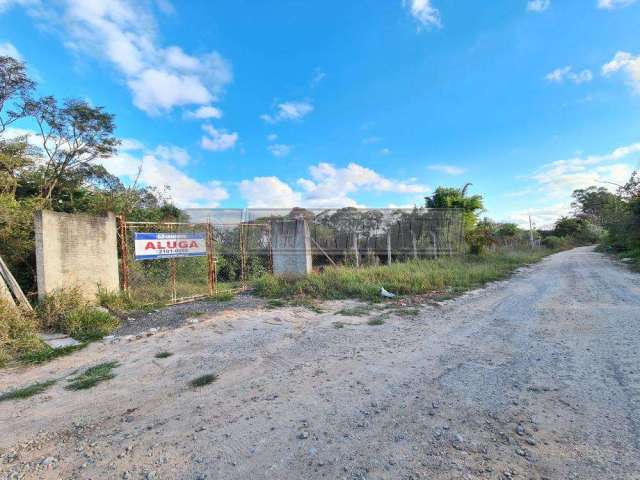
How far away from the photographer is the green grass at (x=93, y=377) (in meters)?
3.16

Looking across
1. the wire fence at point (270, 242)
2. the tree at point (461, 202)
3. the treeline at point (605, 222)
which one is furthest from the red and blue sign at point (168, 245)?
the treeline at point (605, 222)

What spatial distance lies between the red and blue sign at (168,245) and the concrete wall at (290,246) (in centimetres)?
239

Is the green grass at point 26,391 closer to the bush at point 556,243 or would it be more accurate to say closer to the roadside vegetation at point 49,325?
the roadside vegetation at point 49,325

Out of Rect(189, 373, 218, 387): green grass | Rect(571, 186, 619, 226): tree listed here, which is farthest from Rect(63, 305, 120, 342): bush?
Rect(571, 186, 619, 226): tree

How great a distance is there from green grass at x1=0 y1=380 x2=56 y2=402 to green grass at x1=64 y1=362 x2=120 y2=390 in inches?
8.9

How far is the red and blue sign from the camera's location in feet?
22.0

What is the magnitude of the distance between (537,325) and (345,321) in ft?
10.3

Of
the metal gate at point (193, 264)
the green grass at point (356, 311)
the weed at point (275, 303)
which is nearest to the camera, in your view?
the green grass at point (356, 311)

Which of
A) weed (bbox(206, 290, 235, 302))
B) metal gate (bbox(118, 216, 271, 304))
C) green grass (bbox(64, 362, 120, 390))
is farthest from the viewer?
weed (bbox(206, 290, 235, 302))

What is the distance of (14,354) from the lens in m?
4.03

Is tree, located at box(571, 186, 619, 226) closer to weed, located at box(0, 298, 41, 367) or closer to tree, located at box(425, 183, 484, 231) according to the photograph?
tree, located at box(425, 183, 484, 231)

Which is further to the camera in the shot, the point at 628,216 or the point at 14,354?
the point at 628,216

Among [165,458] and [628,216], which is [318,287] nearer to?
[165,458]

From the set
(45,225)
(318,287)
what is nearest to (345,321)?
(318,287)
